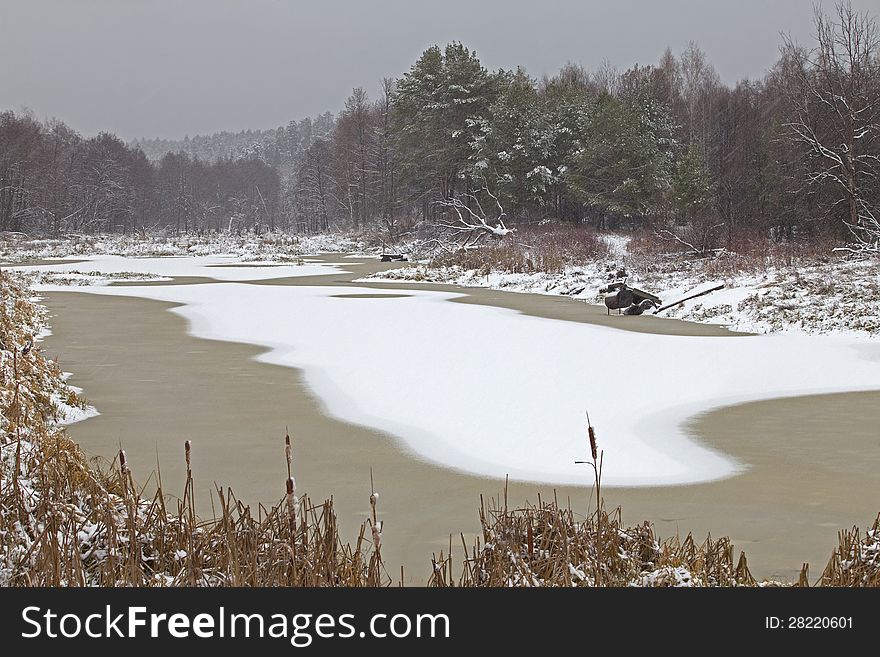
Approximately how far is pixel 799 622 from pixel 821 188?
33.4 meters

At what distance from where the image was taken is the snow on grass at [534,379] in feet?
28.4

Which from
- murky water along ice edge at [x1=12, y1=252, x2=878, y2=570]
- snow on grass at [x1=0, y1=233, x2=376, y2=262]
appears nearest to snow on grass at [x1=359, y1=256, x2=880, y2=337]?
murky water along ice edge at [x1=12, y1=252, x2=878, y2=570]

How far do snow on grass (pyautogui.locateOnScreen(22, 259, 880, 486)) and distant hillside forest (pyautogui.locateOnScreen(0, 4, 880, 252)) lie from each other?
13484mm

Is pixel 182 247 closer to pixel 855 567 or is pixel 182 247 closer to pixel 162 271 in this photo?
pixel 162 271

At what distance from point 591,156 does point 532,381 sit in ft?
113

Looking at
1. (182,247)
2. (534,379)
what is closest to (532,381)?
(534,379)

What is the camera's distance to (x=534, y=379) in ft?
41.1

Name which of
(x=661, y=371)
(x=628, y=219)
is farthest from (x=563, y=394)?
(x=628, y=219)

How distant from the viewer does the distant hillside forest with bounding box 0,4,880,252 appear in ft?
107

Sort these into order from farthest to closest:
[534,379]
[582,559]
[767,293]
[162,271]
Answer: [162,271] < [767,293] < [534,379] < [582,559]

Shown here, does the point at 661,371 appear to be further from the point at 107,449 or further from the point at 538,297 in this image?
the point at 538,297

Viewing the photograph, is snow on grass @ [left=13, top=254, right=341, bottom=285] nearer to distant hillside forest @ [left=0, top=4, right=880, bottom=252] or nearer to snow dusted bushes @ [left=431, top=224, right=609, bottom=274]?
snow dusted bushes @ [left=431, top=224, right=609, bottom=274]

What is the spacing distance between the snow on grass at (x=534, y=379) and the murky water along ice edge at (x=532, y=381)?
0.09 ft

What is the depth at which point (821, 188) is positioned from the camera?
33.2 metres
